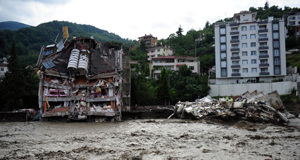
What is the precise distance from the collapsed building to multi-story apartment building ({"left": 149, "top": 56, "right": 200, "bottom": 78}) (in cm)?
3180

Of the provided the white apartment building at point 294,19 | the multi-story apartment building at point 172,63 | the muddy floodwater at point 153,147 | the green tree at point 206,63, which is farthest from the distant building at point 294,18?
the muddy floodwater at point 153,147

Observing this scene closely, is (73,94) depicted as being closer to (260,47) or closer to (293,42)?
(260,47)

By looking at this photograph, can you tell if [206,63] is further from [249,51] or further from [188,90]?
[188,90]

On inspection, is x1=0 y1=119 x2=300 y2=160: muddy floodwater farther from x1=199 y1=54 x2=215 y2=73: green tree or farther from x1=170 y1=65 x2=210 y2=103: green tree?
x1=199 y1=54 x2=215 y2=73: green tree

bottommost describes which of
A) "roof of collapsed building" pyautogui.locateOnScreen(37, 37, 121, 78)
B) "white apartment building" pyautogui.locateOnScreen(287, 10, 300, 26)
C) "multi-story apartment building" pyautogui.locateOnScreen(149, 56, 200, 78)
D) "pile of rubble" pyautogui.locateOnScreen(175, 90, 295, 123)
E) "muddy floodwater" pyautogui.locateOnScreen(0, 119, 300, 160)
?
"muddy floodwater" pyautogui.locateOnScreen(0, 119, 300, 160)

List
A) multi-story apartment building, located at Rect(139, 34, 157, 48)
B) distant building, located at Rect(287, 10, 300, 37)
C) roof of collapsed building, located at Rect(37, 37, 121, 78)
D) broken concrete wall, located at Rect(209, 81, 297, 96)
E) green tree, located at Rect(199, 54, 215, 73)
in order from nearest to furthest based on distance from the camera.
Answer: roof of collapsed building, located at Rect(37, 37, 121, 78) → broken concrete wall, located at Rect(209, 81, 297, 96) → green tree, located at Rect(199, 54, 215, 73) → distant building, located at Rect(287, 10, 300, 37) → multi-story apartment building, located at Rect(139, 34, 157, 48)

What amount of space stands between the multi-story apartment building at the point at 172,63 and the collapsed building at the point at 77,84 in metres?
31.8

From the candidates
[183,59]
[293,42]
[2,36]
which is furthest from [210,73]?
[2,36]

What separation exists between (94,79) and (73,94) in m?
2.77

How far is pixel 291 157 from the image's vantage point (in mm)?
9945

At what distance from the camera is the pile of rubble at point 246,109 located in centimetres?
2180

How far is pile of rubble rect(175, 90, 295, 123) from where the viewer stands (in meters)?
21.8

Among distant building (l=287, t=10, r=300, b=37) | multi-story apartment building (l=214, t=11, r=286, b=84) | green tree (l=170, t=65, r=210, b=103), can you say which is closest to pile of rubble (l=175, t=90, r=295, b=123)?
green tree (l=170, t=65, r=210, b=103)

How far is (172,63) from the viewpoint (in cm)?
5897
